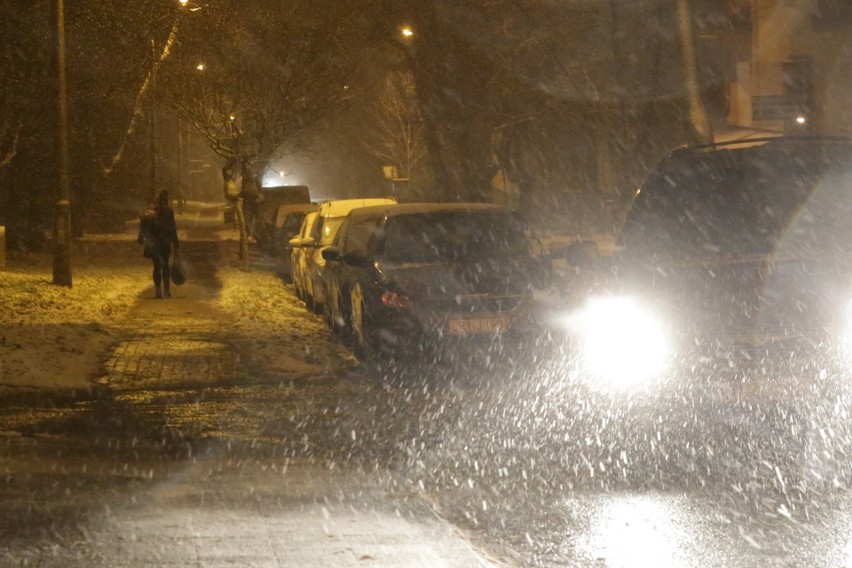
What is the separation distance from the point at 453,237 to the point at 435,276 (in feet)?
3.77

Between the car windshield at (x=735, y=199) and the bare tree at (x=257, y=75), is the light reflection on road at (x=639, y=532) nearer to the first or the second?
the car windshield at (x=735, y=199)

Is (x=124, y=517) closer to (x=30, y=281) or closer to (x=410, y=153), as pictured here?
(x=30, y=281)

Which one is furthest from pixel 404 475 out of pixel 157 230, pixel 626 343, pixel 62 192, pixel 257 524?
pixel 62 192

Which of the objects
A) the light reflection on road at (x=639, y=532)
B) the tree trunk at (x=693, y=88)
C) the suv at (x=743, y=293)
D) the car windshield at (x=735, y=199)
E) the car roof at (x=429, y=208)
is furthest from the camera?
the tree trunk at (x=693, y=88)

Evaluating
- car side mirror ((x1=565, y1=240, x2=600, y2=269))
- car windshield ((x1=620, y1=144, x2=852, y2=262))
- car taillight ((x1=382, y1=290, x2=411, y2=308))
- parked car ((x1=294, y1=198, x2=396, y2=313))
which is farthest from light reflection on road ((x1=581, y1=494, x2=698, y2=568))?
parked car ((x1=294, y1=198, x2=396, y2=313))

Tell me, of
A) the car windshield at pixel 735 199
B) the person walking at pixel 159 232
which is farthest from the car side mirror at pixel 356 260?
the person walking at pixel 159 232

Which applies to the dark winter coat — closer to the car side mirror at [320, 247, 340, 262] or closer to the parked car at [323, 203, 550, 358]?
the parked car at [323, 203, 550, 358]

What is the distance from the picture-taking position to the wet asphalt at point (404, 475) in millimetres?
5645

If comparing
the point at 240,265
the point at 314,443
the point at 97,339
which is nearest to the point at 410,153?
the point at 240,265

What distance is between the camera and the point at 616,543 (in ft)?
18.8

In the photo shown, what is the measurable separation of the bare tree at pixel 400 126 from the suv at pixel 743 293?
135 ft

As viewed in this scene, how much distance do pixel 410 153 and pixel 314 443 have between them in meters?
48.6

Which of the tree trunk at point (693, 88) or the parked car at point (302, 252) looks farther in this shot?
the tree trunk at point (693, 88)

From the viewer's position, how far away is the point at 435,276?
38.6 feet
